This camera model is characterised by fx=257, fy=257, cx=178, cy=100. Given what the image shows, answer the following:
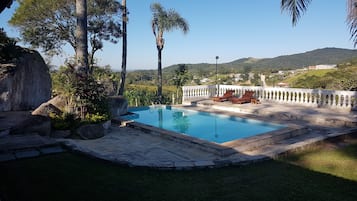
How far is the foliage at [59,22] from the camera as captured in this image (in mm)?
17797

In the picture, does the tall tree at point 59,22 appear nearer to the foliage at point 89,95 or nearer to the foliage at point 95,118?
the foliage at point 89,95

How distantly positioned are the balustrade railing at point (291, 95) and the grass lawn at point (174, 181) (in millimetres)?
5993

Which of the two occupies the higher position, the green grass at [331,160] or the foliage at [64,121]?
the foliage at [64,121]

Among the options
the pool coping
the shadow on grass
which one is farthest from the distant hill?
the shadow on grass

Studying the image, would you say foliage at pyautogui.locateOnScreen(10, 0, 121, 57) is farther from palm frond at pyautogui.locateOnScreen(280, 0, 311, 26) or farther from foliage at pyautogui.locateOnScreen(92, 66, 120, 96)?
palm frond at pyautogui.locateOnScreen(280, 0, 311, 26)

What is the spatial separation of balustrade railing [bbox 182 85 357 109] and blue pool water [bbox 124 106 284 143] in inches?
111

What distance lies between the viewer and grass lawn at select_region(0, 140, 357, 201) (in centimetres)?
371

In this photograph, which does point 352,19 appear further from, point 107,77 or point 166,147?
point 107,77

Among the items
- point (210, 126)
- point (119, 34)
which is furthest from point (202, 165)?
point (119, 34)

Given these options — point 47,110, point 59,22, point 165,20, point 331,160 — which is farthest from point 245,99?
point 59,22

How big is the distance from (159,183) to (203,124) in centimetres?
596

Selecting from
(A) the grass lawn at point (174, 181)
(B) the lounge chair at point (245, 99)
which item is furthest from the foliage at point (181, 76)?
(A) the grass lawn at point (174, 181)

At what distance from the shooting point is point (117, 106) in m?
11.0

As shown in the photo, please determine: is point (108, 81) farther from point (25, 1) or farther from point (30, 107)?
point (25, 1)
